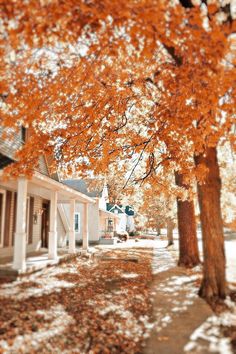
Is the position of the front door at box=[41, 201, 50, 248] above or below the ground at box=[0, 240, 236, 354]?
above

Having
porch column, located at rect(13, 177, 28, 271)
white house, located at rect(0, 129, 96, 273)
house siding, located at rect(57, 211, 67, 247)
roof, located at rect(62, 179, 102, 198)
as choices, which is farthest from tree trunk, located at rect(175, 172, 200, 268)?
roof, located at rect(62, 179, 102, 198)

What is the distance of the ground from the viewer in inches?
225

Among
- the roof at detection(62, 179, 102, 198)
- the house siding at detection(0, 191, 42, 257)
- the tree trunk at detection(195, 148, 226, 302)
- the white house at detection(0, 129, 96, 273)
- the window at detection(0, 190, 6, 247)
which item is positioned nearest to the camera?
the tree trunk at detection(195, 148, 226, 302)

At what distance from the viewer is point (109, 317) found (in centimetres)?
741

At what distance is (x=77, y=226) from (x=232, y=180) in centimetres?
1665

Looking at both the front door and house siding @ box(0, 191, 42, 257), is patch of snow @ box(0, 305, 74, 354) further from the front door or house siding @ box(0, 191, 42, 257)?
the front door

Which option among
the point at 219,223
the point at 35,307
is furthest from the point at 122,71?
the point at 35,307

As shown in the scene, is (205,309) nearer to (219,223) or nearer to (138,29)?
(219,223)

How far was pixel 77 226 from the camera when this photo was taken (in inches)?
1299

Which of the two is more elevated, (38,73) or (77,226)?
(38,73)

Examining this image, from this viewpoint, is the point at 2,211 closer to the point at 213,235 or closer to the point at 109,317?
the point at 109,317

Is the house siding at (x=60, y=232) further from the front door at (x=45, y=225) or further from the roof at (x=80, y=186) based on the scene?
the roof at (x=80, y=186)

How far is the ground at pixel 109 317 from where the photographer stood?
225 inches

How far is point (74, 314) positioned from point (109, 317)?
0.86 meters
